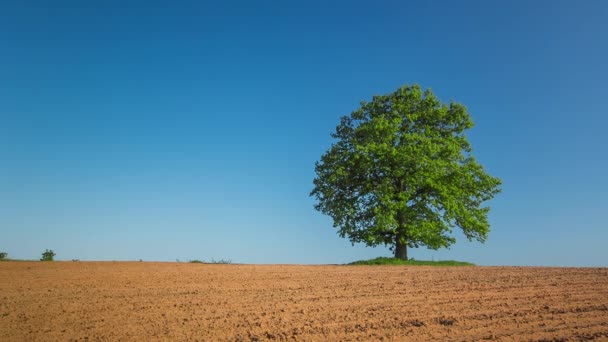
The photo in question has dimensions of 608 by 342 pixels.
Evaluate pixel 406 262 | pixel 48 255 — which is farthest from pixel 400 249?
pixel 48 255

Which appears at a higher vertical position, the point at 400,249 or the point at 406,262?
the point at 400,249

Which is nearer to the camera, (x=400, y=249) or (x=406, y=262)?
(x=406, y=262)

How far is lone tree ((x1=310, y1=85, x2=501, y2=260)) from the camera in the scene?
99.9 feet

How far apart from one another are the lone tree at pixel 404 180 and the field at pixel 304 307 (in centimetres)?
1268

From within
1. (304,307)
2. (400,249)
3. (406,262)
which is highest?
(400,249)

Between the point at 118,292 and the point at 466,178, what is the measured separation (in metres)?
24.2

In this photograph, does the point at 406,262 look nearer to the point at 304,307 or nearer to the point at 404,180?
the point at 404,180

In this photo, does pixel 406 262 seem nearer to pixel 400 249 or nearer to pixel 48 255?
pixel 400 249

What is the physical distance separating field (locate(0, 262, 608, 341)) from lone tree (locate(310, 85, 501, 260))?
499 inches

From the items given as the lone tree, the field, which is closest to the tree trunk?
the lone tree

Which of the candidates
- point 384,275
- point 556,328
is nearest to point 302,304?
point 556,328

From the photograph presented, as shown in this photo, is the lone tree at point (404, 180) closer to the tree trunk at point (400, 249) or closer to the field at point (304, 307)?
the tree trunk at point (400, 249)

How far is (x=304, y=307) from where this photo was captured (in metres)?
10.9

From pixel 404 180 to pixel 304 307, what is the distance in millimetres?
21550
